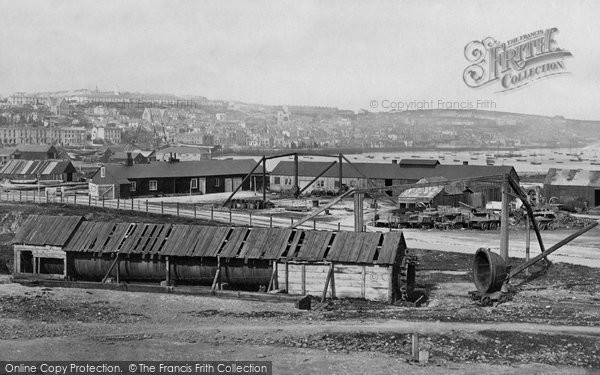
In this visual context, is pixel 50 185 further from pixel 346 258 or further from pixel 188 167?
pixel 346 258

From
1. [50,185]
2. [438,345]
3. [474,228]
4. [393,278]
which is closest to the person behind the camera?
[438,345]

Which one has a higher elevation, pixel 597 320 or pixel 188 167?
pixel 188 167

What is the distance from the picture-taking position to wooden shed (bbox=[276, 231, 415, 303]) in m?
33.2

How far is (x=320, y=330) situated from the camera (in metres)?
27.1

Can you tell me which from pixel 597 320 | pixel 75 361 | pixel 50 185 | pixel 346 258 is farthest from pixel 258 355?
pixel 50 185

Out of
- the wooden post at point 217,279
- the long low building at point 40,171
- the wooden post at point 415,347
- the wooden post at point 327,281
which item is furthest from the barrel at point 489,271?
the long low building at point 40,171

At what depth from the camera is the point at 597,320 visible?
29641 mm

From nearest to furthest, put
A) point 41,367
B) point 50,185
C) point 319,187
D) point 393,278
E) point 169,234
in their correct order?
point 41,367
point 393,278
point 169,234
point 319,187
point 50,185

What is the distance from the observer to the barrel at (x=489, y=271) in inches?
1328

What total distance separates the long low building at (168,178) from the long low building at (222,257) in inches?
1672

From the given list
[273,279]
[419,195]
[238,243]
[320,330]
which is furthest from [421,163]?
[320,330]

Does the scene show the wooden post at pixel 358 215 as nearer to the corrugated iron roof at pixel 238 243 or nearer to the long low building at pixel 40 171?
the corrugated iron roof at pixel 238 243

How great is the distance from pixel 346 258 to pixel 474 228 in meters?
29.2

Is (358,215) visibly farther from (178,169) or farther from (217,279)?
(178,169)
